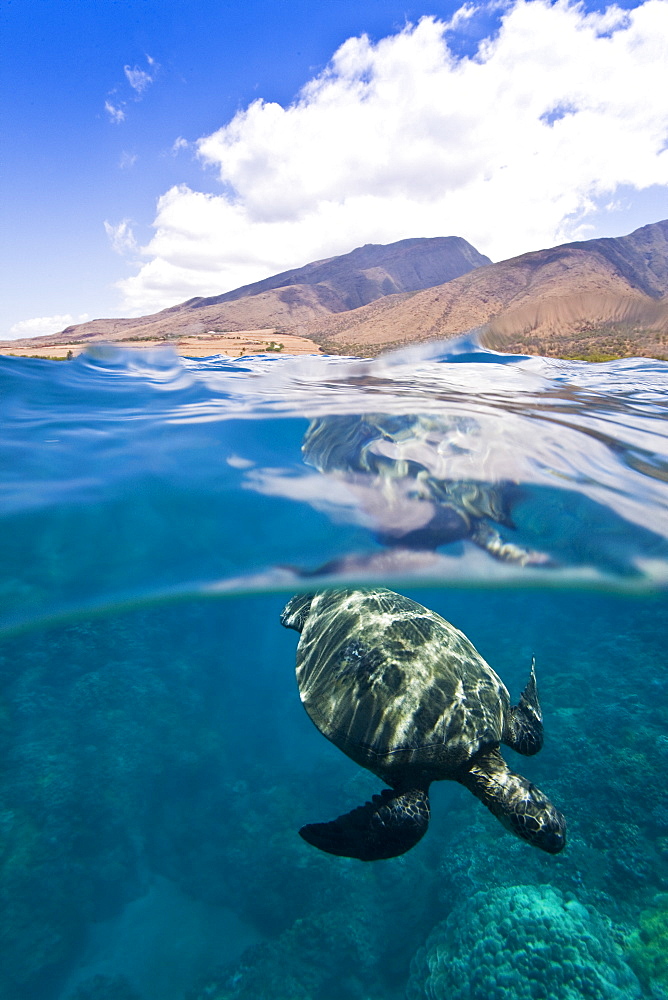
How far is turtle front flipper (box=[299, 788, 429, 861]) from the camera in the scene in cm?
379

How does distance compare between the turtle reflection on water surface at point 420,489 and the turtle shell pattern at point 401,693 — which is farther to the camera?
the turtle reflection on water surface at point 420,489


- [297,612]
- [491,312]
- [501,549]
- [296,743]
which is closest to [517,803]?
[501,549]

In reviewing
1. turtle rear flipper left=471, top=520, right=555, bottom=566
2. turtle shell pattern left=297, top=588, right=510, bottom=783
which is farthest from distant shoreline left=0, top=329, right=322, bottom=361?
turtle rear flipper left=471, top=520, right=555, bottom=566

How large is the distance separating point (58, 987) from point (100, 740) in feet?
11.9

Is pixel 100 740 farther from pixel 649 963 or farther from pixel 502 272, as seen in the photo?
pixel 502 272

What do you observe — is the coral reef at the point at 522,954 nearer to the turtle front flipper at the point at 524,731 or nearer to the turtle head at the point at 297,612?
the turtle front flipper at the point at 524,731

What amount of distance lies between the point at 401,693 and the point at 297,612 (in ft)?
10.1

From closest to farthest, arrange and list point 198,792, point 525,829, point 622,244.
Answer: point 525,829
point 198,792
point 622,244

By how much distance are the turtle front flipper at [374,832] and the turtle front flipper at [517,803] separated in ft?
2.33

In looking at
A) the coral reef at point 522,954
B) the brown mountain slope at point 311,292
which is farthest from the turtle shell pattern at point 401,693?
the brown mountain slope at point 311,292

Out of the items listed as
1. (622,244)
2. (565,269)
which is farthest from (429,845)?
(622,244)

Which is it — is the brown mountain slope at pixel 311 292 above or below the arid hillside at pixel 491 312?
above

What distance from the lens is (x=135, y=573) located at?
5.73 meters

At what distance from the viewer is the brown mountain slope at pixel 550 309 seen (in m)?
14.3
